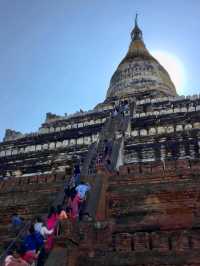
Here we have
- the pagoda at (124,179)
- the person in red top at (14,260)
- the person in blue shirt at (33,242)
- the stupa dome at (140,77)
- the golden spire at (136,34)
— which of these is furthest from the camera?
the golden spire at (136,34)

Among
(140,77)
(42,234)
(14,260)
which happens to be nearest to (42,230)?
(42,234)

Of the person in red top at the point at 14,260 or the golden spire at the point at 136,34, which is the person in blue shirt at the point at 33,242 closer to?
Answer: the person in red top at the point at 14,260

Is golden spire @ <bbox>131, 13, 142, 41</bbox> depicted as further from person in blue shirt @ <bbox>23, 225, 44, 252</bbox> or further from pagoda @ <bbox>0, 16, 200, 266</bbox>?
person in blue shirt @ <bbox>23, 225, 44, 252</bbox>

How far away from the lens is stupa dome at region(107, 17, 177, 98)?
27.9 m

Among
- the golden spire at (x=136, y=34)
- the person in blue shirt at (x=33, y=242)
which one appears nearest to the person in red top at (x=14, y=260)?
the person in blue shirt at (x=33, y=242)

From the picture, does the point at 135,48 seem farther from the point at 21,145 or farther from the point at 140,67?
the point at 21,145

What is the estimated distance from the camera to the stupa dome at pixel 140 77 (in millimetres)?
27867

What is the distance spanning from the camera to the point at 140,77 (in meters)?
29.9

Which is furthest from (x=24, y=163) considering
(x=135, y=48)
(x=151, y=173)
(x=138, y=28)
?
(x=138, y=28)

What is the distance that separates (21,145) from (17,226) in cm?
1379

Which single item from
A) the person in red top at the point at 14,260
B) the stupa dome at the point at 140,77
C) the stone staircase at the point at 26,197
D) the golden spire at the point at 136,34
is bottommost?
the person in red top at the point at 14,260

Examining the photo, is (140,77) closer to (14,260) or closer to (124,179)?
(124,179)

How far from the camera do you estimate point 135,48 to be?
35125 millimetres

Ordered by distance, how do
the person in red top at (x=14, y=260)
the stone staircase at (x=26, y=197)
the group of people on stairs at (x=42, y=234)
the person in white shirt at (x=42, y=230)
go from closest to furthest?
the person in red top at (x=14, y=260) → the group of people on stairs at (x=42, y=234) → the person in white shirt at (x=42, y=230) → the stone staircase at (x=26, y=197)
